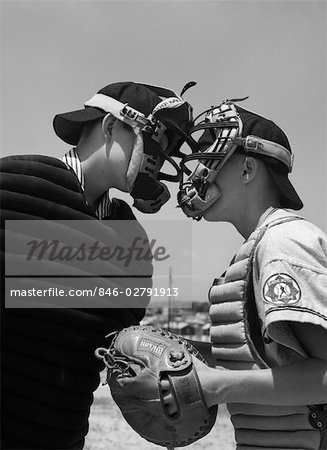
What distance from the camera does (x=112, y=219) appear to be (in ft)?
10.5

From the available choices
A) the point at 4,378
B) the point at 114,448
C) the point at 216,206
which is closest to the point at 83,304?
the point at 4,378

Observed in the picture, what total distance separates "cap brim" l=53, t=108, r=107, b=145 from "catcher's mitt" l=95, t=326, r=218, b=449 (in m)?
1.14

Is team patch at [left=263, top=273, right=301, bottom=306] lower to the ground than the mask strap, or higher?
lower

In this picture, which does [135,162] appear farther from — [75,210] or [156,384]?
[156,384]

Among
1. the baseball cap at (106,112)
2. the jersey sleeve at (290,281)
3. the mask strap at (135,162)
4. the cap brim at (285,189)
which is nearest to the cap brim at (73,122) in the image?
the baseball cap at (106,112)

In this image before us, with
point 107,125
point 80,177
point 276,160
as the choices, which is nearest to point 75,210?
point 80,177

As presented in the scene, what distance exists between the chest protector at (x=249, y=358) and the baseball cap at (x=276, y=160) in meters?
0.28

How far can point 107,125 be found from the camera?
310cm

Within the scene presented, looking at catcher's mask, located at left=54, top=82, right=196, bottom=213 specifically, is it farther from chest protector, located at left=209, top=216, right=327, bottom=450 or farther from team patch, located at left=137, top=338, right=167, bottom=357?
team patch, located at left=137, top=338, right=167, bottom=357

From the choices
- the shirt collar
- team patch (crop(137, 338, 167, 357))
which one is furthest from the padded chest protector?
team patch (crop(137, 338, 167, 357))

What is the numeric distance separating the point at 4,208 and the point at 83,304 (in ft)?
1.84

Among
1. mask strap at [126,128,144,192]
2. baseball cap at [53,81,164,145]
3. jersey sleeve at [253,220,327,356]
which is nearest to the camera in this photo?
jersey sleeve at [253,220,327,356]

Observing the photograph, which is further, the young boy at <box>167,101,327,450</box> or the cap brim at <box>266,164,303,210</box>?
the cap brim at <box>266,164,303,210</box>

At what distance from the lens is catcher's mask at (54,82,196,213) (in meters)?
3.07
